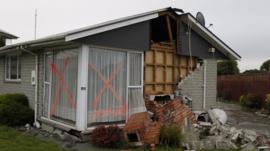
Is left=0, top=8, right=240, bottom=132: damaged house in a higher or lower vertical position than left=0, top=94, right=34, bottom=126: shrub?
higher

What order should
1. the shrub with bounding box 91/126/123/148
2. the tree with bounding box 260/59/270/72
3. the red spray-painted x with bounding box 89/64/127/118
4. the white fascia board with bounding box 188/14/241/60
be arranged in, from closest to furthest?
the shrub with bounding box 91/126/123/148
the red spray-painted x with bounding box 89/64/127/118
the white fascia board with bounding box 188/14/241/60
the tree with bounding box 260/59/270/72

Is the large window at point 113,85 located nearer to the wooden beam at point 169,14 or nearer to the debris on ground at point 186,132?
the debris on ground at point 186,132

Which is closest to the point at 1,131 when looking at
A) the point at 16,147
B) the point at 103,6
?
the point at 16,147

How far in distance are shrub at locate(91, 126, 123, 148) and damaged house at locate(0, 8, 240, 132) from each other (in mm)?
662

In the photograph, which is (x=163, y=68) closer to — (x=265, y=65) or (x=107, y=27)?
(x=107, y=27)

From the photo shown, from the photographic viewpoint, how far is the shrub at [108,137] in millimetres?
8734

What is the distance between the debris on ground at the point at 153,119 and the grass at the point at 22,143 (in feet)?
6.95

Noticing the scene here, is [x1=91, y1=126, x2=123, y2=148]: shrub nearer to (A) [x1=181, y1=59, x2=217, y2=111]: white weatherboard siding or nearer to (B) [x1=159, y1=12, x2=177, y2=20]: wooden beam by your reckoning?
(A) [x1=181, y1=59, x2=217, y2=111]: white weatherboard siding

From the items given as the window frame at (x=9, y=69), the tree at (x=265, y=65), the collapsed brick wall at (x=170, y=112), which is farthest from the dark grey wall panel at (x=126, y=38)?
the tree at (x=265, y=65)

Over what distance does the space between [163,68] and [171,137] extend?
3.37 meters

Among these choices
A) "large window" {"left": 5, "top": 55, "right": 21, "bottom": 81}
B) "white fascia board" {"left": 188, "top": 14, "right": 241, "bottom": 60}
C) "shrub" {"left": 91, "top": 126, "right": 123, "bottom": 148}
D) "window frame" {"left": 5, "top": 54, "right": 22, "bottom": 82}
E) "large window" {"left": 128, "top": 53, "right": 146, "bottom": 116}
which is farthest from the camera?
"large window" {"left": 5, "top": 55, "right": 21, "bottom": 81}

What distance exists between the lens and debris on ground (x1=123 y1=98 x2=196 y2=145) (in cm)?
900

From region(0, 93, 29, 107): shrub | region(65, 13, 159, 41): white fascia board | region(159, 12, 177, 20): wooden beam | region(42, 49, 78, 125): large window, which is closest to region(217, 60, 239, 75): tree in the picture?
region(159, 12, 177, 20): wooden beam

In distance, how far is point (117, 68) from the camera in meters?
10.3
